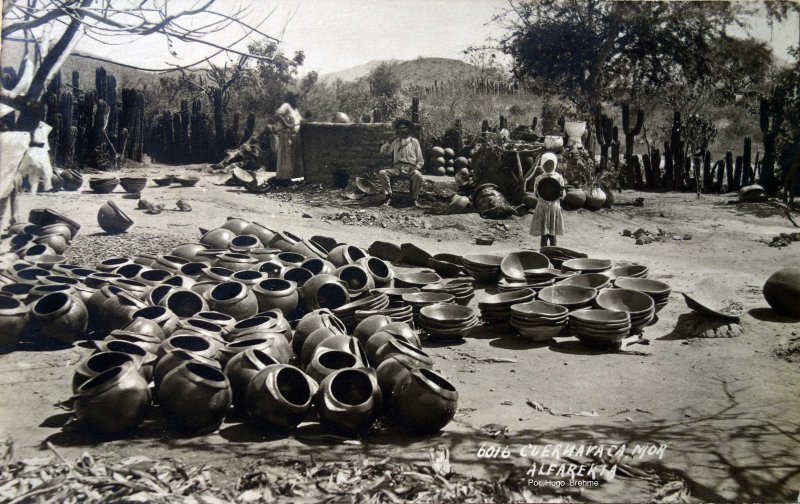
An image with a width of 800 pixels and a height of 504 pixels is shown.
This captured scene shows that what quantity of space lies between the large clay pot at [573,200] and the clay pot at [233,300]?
8522mm

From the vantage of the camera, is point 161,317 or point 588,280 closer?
point 161,317

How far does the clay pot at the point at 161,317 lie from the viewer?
4984 mm

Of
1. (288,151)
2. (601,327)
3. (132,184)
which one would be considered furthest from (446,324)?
(288,151)

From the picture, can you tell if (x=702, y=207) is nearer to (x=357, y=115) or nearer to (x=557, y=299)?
(x=557, y=299)

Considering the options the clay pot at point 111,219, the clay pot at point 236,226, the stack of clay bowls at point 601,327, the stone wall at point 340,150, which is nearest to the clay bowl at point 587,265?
the stack of clay bowls at point 601,327

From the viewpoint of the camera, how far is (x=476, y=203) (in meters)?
12.4

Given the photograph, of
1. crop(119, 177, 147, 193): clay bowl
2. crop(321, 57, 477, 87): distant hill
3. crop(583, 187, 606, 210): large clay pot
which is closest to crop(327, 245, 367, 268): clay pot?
crop(119, 177, 147, 193): clay bowl

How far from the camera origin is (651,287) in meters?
6.80

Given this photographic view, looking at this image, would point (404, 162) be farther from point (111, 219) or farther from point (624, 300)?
point (624, 300)

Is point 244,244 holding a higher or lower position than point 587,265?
higher

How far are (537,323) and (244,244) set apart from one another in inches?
142

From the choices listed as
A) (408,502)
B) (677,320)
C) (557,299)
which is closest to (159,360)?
(408,502)

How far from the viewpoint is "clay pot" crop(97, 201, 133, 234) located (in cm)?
810

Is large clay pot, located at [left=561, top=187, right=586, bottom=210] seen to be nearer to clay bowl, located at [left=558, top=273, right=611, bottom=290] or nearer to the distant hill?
clay bowl, located at [left=558, top=273, right=611, bottom=290]
